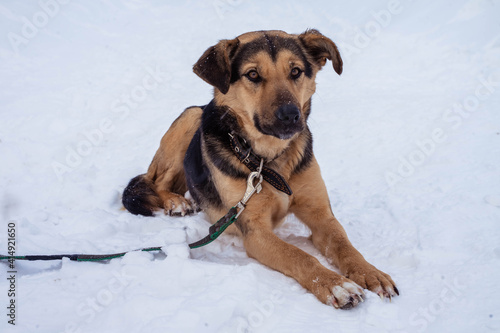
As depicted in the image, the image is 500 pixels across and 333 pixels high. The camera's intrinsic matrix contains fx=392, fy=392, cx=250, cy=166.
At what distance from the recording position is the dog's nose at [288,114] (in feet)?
9.78

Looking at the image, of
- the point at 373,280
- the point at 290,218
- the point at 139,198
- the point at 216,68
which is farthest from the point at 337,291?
the point at 139,198

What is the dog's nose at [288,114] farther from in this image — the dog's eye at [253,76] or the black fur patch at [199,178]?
the black fur patch at [199,178]

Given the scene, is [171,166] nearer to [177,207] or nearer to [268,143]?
[177,207]

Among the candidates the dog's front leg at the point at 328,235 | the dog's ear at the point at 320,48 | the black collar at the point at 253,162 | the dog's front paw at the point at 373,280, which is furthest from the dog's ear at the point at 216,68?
the dog's front paw at the point at 373,280

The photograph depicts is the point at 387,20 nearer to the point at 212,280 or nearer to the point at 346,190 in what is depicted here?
the point at 346,190

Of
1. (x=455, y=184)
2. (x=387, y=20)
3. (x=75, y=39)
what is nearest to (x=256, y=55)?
(x=455, y=184)

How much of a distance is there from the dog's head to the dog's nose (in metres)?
0.02

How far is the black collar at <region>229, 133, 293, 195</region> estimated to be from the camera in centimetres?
335

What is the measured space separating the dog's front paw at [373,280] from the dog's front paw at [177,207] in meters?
2.05

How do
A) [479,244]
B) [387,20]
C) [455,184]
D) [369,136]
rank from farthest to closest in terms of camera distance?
[387,20]
[369,136]
[455,184]
[479,244]

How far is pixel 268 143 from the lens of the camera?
3531 millimetres

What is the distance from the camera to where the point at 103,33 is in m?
12.4

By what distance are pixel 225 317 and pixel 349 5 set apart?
12914 mm

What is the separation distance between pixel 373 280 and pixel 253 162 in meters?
1.40
